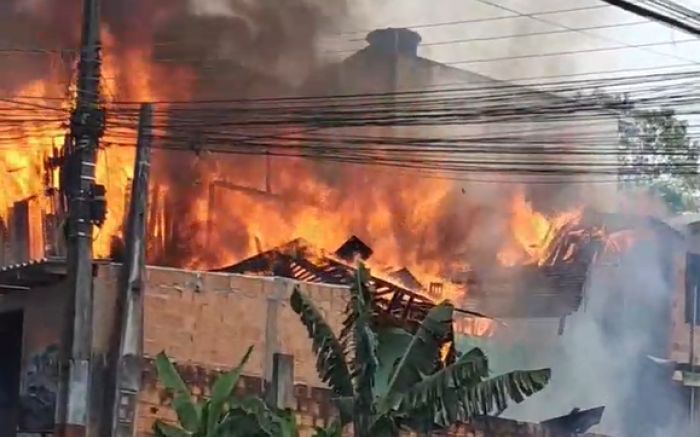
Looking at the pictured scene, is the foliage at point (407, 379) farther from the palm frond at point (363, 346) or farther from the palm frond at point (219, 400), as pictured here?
the palm frond at point (219, 400)

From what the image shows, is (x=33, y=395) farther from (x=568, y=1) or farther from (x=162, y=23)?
(x=568, y=1)

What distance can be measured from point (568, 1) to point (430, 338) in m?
16.1

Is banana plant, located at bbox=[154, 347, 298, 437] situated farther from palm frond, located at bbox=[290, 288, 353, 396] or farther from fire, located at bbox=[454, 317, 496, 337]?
fire, located at bbox=[454, 317, 496, 337]

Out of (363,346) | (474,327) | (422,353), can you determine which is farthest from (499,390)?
(474,327)

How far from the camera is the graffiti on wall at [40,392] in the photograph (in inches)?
673

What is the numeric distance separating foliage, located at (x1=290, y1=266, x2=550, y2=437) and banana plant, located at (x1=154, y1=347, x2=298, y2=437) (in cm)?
70

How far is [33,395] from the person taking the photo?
17.2m

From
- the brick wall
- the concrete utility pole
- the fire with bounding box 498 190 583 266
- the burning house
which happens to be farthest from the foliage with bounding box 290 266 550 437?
the fire with bounding box 498 190 583 266

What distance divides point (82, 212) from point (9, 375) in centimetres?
615

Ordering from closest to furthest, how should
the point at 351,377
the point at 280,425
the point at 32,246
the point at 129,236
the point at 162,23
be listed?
the point at 280,425, the point at 351,377, the point at 129,236, the point at 32,246, the point at 162,23

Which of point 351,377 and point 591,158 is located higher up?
point 591,158

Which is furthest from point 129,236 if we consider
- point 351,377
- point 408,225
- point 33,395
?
point 408,225

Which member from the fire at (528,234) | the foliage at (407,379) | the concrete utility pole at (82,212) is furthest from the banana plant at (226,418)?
the fire at (528,234)

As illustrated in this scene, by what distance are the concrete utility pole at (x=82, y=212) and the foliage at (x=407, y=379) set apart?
A: 8.53ft
